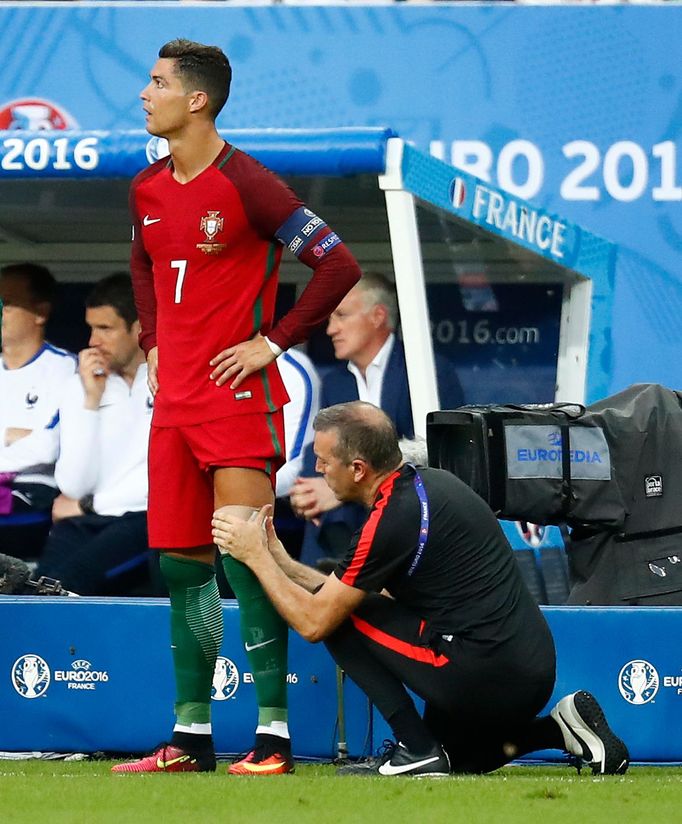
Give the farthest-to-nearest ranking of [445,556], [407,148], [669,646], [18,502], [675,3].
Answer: [675,3] < [18,502] < [407,148] < [669,646] < [445,556]

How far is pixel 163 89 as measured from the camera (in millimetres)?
3891

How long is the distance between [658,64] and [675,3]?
32 centimetres

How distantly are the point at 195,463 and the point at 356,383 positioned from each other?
8.43 feet

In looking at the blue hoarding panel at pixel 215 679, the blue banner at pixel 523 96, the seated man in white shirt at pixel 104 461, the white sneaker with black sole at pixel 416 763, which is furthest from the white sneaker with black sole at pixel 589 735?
the blue banner at pixel 523 96

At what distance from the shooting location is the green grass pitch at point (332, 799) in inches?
122

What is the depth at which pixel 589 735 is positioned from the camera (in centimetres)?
401

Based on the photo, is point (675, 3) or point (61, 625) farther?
point (675, 3)

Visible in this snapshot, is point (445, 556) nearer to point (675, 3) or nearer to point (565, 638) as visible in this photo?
point (565, 638)

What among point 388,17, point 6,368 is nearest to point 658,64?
point 388,17

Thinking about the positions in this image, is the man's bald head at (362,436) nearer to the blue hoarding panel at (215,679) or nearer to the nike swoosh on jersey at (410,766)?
the nike swoosh on jersey at (410,766)

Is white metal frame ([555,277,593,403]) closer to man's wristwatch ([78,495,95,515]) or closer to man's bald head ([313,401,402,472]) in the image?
man's wristwatch ([78,495,95,515])

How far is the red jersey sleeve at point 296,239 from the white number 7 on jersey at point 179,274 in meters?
0.19

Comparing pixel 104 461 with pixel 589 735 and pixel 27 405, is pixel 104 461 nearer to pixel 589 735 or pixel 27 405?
pixel 27 405

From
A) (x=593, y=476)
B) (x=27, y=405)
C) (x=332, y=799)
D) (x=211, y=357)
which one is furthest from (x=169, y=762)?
(x=27, y=405)
